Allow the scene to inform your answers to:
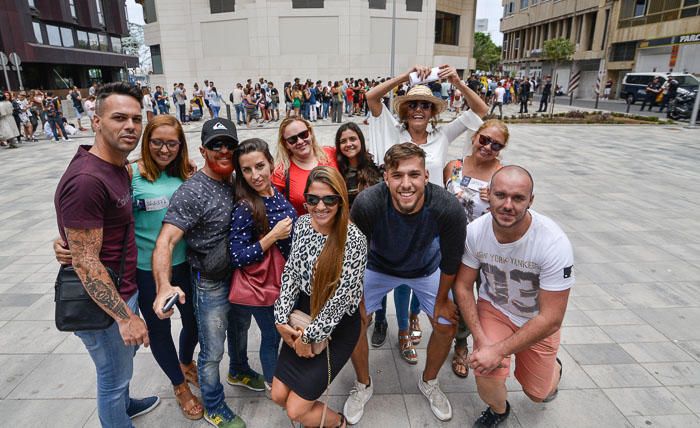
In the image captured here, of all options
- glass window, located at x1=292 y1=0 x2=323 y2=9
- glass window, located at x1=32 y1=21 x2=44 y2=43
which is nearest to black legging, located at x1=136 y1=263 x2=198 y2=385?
glass window, located at x1=292 y1=0 x2=323 y2=9

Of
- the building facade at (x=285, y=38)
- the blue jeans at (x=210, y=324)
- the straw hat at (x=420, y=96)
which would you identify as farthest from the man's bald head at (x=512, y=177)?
the building facade at (x=285, y=38)

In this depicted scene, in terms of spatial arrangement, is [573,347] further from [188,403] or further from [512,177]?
[188,403]

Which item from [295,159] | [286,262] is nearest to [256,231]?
[286,262]

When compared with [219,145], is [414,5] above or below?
above

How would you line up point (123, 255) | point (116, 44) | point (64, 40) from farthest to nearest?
point (116, 44) → point (64, 40) → point (123, 255)

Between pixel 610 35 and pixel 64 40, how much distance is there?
5208 centimetres

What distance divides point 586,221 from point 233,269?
6.43m

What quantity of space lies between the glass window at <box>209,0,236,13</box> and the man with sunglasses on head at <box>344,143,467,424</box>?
100 ft

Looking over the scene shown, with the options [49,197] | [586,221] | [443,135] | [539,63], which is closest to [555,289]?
[443,135]

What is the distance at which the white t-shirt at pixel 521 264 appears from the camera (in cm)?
245

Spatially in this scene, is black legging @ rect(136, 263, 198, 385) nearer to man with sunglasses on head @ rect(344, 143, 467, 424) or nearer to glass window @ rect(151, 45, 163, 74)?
man with sunglasses on head @ rect(344, 143, 467, 424)

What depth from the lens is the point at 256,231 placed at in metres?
2.62

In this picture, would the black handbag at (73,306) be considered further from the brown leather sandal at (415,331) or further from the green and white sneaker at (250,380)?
the brown leather sandal at (415,331)

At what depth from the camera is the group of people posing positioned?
2199 mm
